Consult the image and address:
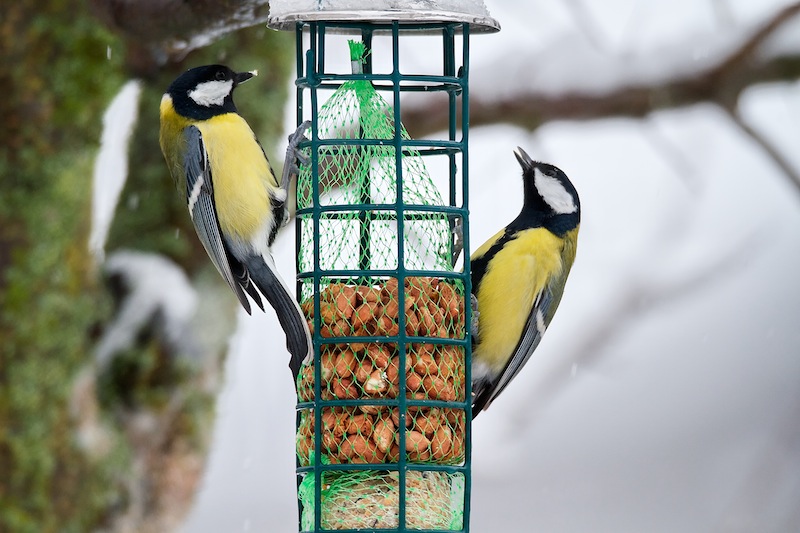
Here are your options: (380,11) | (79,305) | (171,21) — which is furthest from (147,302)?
(380,11)

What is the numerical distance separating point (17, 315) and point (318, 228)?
6.48 feet

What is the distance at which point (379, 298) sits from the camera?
3.25 meters

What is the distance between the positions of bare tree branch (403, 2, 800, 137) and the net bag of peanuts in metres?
2.05

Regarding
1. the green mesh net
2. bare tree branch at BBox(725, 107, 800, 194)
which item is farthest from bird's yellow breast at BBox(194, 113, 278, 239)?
bare tree branch at BBox(725, 107, 800, 194)

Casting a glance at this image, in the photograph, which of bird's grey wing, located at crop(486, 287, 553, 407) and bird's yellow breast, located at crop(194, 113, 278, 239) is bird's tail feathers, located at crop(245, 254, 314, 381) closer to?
bird's yellow breast, located at crop(194, 113, 278, 239)

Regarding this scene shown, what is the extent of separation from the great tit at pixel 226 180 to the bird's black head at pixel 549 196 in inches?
31.0

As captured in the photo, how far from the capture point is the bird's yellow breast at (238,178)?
362 centimetres

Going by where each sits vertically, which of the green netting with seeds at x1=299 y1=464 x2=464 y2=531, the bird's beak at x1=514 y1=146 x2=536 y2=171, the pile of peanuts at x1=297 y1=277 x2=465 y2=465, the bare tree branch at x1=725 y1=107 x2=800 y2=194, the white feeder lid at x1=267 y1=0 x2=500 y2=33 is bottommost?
the green netting with seeds at x1=299 y1=464 x2=464 y2=531

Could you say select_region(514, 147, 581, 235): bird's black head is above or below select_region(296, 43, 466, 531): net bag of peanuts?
above

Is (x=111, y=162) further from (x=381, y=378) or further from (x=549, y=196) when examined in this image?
(x=381, y=378)

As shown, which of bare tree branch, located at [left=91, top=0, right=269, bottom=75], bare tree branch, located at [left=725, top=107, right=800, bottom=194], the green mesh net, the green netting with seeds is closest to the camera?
the green netting with seeds

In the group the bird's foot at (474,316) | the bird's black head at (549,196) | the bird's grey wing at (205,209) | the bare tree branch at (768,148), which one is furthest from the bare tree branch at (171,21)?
the bare tree branch at (768,148)

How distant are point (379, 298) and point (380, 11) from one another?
0.76 meters

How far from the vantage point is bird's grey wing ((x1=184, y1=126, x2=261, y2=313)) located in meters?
3.55
